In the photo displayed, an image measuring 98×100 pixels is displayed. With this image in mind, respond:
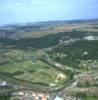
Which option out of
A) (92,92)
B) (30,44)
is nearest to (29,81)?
(92,92)

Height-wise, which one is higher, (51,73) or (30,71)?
(51,73)

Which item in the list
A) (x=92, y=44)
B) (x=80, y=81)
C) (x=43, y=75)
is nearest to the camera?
(x=80, y=81)

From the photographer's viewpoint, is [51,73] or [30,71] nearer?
[51,73]

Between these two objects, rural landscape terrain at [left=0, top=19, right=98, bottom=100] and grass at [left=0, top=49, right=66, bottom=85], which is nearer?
rural landscape terrain at [left=0, top=19, right=98, bottom=100]

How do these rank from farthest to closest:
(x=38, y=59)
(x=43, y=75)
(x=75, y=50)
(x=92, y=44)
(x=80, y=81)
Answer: (x=92, y=44), (x=75, y=50), (x=38, y=59), (x=43, y=75), (x=80, y=81)

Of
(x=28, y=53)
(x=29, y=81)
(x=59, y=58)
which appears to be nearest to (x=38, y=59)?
(x=59, y=58)

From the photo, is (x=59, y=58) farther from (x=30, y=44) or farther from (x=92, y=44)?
(x=30, y=44)

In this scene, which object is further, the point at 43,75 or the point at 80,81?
the point at 43,75

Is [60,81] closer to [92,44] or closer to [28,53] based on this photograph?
[28,53]

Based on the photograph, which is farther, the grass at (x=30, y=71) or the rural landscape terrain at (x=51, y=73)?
the grass at (x=30, y=71)
